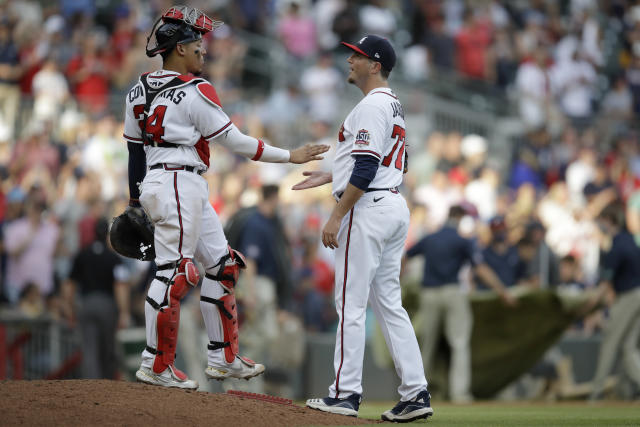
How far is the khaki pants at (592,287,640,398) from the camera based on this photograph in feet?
43.5

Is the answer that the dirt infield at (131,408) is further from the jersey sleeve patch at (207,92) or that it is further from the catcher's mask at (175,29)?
the catcher's mask at (175,29)

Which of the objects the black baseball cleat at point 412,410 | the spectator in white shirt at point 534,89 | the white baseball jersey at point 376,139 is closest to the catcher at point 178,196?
the white baseball jersey at point 376,139

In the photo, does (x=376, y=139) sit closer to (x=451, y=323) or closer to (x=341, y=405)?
(x=341, y=405)

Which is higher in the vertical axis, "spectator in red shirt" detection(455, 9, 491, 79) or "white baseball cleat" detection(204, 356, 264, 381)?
"spectator in red shirt" detection(455, 9, 491, 79)

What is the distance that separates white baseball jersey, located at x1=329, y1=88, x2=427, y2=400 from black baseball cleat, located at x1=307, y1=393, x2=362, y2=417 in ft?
0.16

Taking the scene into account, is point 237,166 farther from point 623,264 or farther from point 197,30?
point 197,30

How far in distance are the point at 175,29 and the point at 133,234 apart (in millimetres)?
1496

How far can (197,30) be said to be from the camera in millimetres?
7879

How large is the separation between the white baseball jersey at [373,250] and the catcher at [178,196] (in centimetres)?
39

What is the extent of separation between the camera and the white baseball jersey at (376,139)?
7645 millimetres

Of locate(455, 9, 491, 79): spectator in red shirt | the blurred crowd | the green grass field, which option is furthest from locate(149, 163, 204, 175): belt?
locate(455, 9, 491, 79): spectator in red shirt

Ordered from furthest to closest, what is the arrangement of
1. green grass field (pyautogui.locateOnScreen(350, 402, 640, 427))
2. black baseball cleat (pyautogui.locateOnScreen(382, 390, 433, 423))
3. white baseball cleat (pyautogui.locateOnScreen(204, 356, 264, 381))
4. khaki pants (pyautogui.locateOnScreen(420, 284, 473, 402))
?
1. khaki pants (pyautogui.locateOnScreen(420, 284, 473, 402))
2. green grass field (pyautogui.locateOnScreen(350, 402, 640, 427))
3. white baseball cleat (pyautogui.locateOnScreen(204, 356, 264, 381))
4. black baseball cleat (pyautogui.locateOnScreen(382, 390, 433, 423))

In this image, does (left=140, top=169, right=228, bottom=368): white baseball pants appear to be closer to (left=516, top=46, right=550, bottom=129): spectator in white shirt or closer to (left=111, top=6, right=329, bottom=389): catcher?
(left=111, top=6, right=329, bottom=389): catcher

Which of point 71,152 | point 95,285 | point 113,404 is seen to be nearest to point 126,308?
point 95,285
